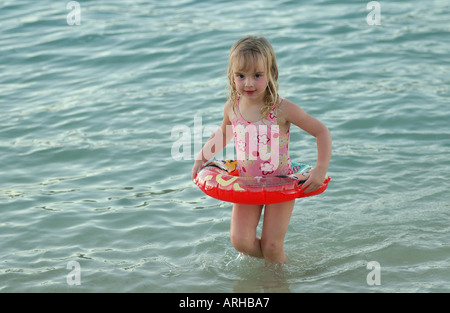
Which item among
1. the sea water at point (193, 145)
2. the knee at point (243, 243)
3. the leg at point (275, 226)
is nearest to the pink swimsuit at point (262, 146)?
the leg at point (275, 226)

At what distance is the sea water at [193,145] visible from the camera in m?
5.35

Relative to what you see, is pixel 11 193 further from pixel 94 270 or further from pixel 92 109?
pixel 92 109

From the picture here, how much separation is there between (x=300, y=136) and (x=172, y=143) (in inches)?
58.4

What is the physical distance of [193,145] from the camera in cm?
785

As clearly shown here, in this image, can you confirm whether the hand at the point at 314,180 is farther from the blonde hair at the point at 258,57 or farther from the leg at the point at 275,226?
the blonde hair at the point at 258,57

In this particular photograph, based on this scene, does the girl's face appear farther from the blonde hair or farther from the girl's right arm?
the girl's right arm

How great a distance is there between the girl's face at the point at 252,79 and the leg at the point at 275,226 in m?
0.87

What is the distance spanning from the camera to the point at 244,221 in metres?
5.09

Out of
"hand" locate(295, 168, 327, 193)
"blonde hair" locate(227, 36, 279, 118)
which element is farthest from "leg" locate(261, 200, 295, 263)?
"blonde hair" locate(227, 36, 279, 118)

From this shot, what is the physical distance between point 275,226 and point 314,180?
51 cm

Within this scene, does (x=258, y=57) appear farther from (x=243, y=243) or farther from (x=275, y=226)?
(x=243, y=243)

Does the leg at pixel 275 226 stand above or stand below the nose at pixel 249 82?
below

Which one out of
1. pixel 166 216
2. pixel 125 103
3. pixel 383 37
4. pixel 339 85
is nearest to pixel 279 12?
pixel 383 37

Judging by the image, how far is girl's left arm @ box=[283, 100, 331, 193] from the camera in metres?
4.71
